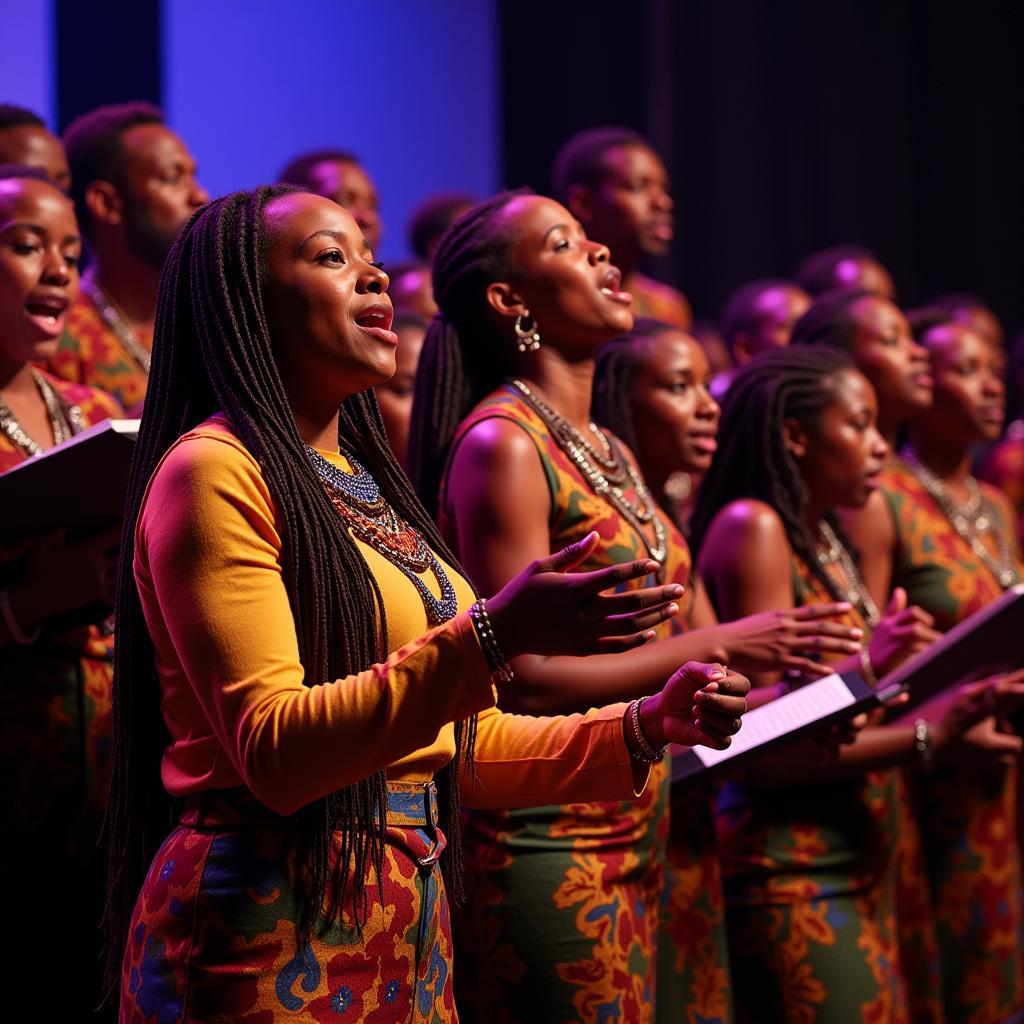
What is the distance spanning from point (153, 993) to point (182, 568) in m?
0.44

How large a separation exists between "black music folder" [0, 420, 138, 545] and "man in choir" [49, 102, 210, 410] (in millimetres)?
1291

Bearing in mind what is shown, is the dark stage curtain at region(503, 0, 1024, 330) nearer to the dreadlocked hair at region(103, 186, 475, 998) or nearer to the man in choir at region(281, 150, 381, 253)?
the man in choir at region(281, 150, 381, 253)

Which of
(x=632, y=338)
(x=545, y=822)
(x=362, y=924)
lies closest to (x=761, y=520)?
(x=632, y=338)

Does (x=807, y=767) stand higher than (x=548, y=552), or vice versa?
(x=548, y=552)

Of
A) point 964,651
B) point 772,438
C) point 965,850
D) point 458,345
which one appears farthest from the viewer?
point 965,850

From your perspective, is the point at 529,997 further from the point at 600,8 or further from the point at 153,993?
the point at 600,8

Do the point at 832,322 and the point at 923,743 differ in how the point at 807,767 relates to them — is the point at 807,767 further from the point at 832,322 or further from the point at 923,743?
the point at 832,322

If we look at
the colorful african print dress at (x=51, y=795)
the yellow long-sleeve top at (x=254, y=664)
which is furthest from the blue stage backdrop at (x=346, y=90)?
the yellow long-sleeve top at (x=254, y=664)

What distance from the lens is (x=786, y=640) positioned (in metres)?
2.27

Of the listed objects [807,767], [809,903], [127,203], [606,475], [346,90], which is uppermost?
[346,90]

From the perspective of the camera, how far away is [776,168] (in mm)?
7078

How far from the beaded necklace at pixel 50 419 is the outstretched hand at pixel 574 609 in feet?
4.64

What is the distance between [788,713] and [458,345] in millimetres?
800


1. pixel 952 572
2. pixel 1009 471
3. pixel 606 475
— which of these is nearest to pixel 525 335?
pixel 606 475
